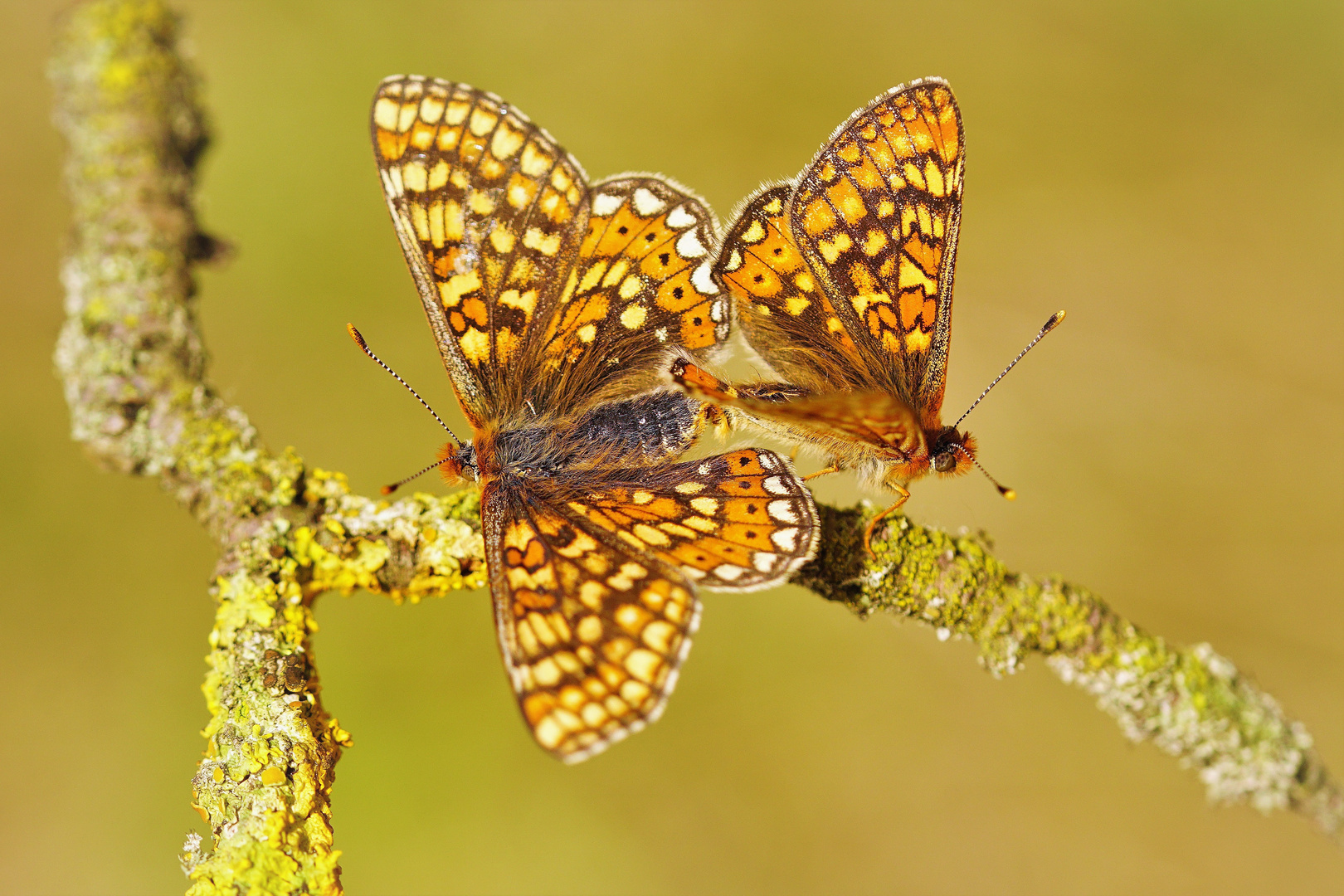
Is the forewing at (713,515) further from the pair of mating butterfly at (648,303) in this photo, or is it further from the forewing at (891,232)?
the forewing at (891,232)

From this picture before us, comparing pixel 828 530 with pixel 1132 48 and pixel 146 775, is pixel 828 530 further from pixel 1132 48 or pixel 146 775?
pixel 1132 48

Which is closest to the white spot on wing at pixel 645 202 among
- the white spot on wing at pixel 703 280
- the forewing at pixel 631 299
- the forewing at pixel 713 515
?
the forewing at pixel 631 299

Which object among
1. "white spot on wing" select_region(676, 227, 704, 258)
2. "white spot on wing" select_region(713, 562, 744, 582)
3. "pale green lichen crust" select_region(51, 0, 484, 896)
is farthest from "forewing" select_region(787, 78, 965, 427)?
"pale green lichen crust" select_region(51, 0, 484, 896)

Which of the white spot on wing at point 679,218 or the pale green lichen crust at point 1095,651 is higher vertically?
the white spot on wing at point 679,218

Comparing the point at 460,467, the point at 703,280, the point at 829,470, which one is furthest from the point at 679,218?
the point at 460,467

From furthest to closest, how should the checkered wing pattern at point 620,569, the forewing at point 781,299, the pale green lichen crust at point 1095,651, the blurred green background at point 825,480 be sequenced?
the blurred green background at point 825,480, the forewing at point 781,299, the pale green lichen crust at point 1095,651, the checkered wing pattern at point 620,569

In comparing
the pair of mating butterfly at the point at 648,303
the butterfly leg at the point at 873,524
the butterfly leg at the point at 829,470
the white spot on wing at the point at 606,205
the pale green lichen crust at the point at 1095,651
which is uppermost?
the white spot on wing at the point at 606,205

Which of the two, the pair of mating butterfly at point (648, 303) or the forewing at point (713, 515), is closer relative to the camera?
the forewing at point (713, 515)

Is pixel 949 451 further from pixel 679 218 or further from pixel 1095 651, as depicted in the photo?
pixel 679 218

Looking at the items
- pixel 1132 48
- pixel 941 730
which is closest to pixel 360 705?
pixel 941 730

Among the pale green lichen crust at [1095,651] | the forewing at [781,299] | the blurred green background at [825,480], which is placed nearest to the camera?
the pale green lichen crust at [1095,651]
